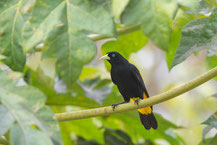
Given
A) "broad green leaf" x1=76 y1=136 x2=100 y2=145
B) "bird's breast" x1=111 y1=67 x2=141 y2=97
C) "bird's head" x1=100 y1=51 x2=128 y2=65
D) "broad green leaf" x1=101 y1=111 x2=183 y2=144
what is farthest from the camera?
"broad green leaf" x1=76 y1=136 x2=100 y2=145

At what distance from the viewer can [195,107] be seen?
588 cm

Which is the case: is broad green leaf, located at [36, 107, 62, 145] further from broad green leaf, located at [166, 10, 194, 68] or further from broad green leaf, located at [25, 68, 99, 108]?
broad green leaf, located at [25, 68, 99, 108]

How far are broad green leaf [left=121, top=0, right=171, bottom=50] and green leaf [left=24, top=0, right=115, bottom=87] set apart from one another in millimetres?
118

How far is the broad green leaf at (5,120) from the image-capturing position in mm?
1261

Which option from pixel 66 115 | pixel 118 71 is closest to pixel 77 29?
pixel 66 115

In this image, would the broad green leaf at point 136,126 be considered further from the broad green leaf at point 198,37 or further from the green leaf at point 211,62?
the broad green leaf at point 198,37

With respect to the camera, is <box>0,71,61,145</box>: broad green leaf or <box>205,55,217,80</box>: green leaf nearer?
<box>0,71,61,145</box>: broad green leaf

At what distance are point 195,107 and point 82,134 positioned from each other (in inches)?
112

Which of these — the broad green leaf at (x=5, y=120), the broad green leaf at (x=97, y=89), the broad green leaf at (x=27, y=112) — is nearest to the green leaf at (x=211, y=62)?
the broad green leaf at (x=97, y=89)

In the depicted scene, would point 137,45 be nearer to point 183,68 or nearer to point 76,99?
point 76,99

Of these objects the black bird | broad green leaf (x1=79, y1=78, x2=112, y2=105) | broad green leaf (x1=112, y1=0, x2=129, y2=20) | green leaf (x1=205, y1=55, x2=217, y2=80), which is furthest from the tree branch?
broad green leaf (x1=79, y1=78, x2=112, y2=105)

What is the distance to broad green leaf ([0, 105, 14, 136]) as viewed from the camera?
1261 mm

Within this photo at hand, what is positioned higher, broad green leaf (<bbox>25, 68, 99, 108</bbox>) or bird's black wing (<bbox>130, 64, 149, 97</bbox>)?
bird's black wing (<bbox>130, 64, 149, 97</bbox>)

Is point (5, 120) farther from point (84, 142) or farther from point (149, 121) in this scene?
point (84, 142)
